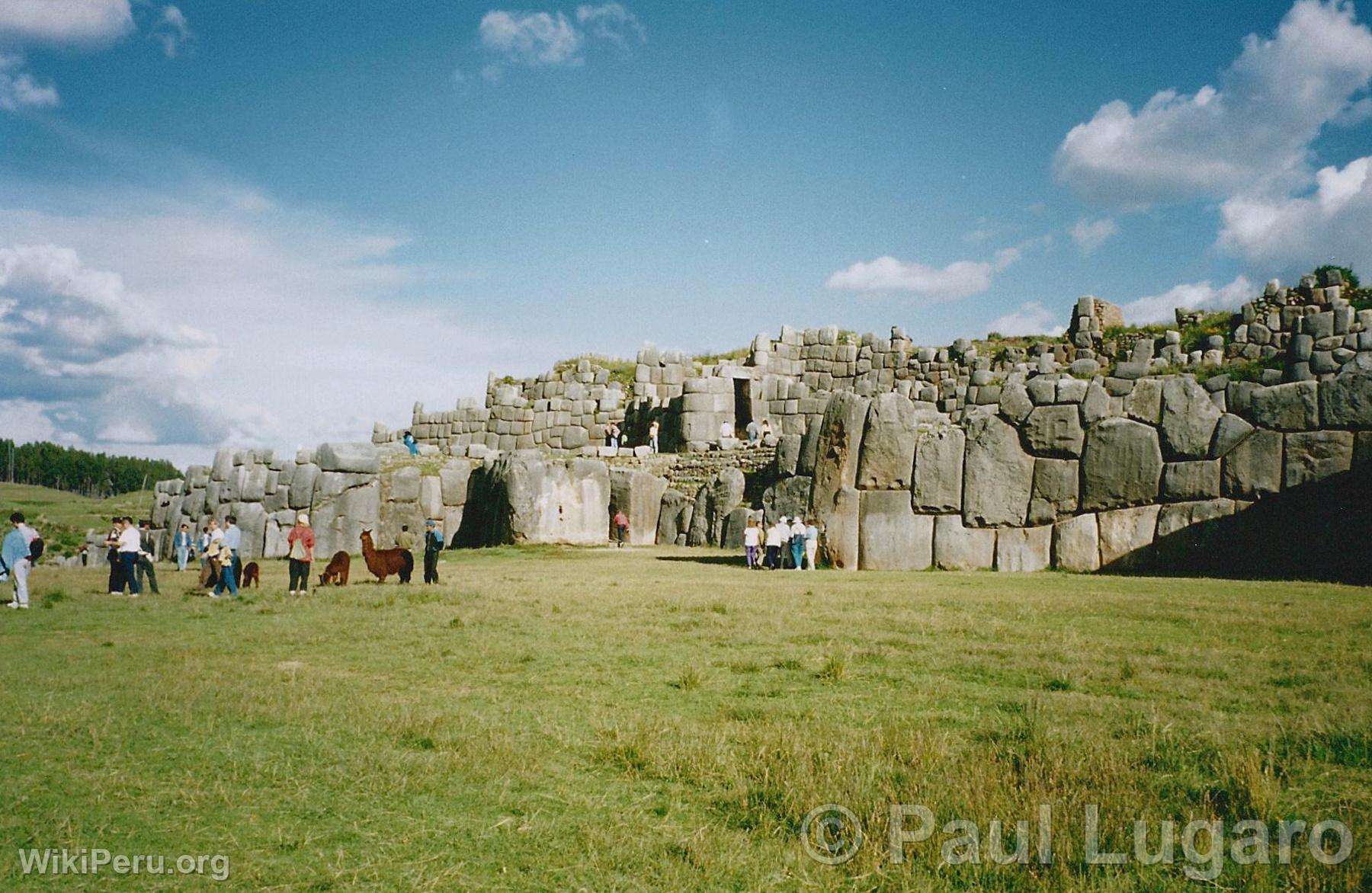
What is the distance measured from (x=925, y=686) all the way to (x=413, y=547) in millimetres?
Result: 21497

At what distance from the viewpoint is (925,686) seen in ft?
25.6

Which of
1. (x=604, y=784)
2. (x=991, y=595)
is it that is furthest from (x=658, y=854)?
(x=991, y=595)

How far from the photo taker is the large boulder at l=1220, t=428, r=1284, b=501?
17.1m

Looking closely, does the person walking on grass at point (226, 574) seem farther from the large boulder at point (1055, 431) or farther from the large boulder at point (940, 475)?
the large boulder at point (1055, 431)

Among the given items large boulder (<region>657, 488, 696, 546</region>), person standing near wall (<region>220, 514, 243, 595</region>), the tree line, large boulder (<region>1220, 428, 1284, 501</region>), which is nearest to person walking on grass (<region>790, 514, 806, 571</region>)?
large boulder (<region>657, 488, 696, 546</region>)

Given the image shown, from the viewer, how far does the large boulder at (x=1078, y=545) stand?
60.0 feet

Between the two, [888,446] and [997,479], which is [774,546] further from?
[997,479]

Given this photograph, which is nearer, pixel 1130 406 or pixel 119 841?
pixel 119 841

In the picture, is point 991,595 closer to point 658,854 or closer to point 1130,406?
point 1130,406

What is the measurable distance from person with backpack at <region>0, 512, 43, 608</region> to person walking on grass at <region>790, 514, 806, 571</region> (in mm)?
13197

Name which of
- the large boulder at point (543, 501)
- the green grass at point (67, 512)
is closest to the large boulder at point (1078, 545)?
the large boulder at point (543, 501)

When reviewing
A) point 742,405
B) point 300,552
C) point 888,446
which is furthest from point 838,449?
point 742,405

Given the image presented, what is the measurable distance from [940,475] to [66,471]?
9983 centimetres

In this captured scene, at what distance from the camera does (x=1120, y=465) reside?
18.3 metres
